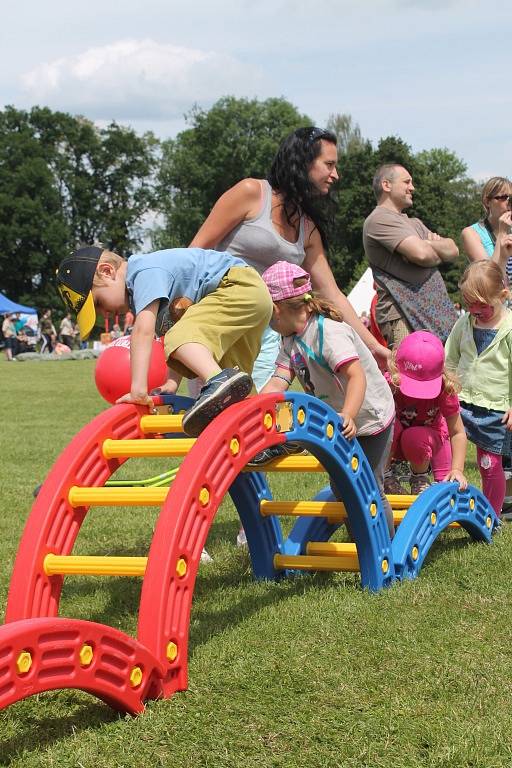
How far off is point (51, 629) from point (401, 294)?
423 centimetres

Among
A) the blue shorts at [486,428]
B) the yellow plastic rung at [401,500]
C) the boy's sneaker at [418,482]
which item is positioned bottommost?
the boy's sneaker at [418,482]

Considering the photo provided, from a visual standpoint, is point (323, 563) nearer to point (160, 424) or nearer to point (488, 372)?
point (160, 424)

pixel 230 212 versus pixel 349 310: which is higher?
pixel 230 212

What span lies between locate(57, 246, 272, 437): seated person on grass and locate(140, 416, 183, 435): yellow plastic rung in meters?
0.08

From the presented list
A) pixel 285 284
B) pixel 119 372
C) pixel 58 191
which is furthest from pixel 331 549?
pixel 58 191

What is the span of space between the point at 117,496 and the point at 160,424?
2.02 feet

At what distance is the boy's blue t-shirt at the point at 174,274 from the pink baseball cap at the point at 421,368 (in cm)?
128

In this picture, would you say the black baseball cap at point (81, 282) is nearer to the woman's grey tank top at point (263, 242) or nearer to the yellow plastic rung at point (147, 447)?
the yellow plastic rung at point (147, 447)

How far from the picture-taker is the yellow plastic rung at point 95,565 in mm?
3264

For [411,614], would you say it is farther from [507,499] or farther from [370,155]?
[370,155]

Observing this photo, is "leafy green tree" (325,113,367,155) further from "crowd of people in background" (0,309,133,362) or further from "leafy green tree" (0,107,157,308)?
"crowd of people in background" (0,309,133,362)

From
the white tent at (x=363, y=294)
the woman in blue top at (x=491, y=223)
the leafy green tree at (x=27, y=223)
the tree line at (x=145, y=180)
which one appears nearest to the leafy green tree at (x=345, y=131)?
the tree line at (x=145, y=180)

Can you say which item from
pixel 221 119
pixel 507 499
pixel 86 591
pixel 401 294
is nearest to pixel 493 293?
pixel 401 294

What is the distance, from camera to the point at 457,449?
525 centimetres
